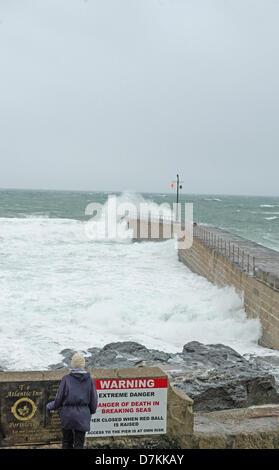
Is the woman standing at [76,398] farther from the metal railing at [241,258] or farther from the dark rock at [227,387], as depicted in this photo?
the metal railing at [241,258]

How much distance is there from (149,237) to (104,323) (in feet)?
59.9

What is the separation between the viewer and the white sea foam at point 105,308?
11711mm

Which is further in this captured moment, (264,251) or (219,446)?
(264,251)

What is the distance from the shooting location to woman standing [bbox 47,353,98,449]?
4.31 meters

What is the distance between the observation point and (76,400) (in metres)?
4.31

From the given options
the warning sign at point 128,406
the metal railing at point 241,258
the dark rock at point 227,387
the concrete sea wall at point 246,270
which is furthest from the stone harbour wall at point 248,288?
the warning sign at point 128,406

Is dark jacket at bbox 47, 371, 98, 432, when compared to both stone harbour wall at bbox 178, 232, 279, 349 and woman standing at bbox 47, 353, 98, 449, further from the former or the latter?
stone harbour wall at bbox 178, 232, 279, 349

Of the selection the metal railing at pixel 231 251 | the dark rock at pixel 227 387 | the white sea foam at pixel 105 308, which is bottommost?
the white sea foam at pixel 105 308

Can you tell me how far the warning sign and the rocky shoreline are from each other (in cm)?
281

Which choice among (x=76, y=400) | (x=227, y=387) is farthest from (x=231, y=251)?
(x=76, y=400)

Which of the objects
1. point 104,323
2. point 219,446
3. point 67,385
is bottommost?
point 104,323
